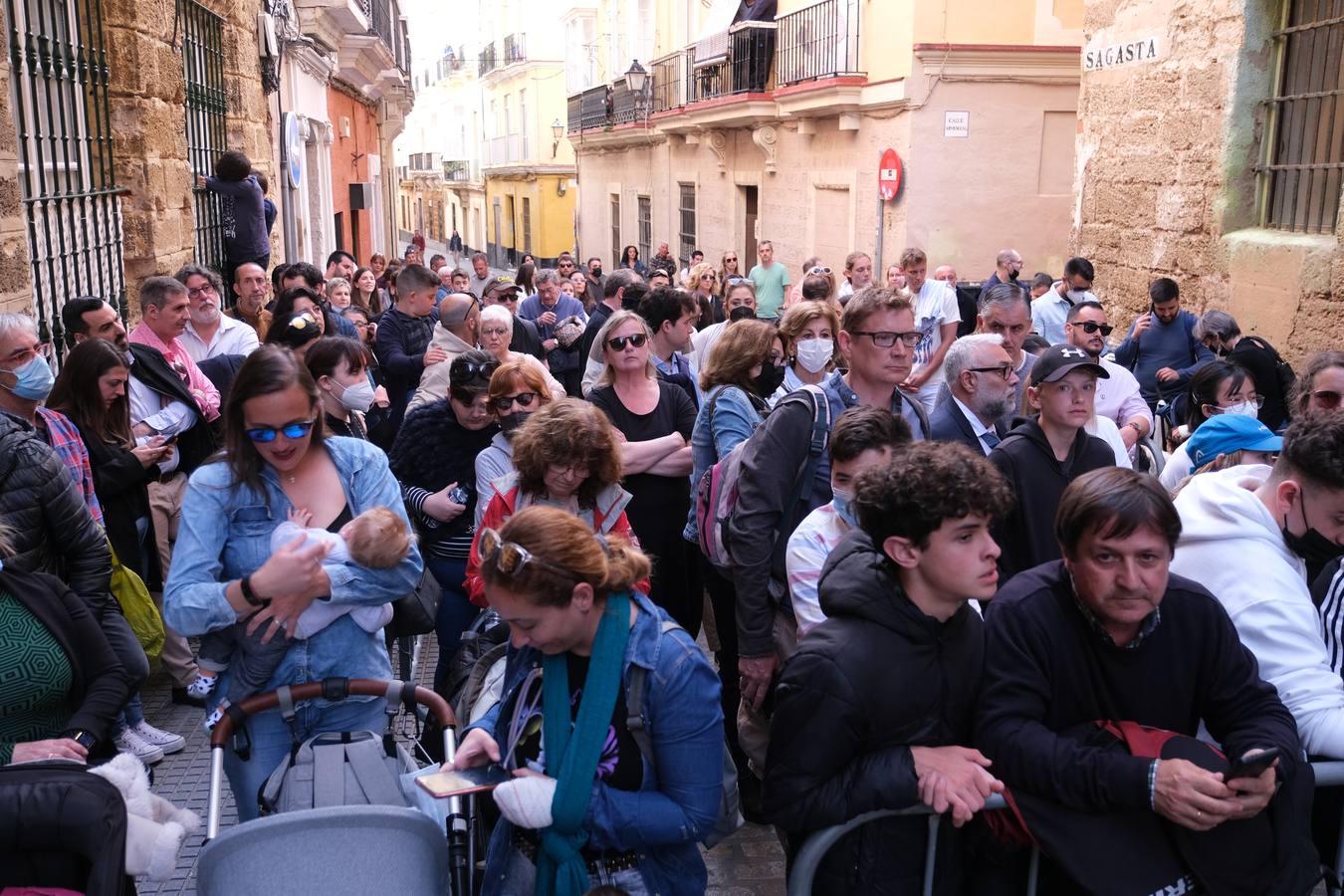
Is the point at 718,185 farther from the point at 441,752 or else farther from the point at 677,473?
the point at 441,752

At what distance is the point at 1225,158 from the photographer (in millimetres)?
8562

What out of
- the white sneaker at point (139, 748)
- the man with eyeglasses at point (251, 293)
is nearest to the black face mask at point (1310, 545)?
the white sneaker at point (139, 748)

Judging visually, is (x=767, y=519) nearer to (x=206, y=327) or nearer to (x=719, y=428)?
(x=719, y=428)

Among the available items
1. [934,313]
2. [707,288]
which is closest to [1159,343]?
[934,313]

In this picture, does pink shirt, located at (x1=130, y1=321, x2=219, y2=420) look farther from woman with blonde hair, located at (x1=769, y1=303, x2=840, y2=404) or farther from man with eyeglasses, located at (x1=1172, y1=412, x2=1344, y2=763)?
man with eyeglasses, located at (x1=1172, y1=412, x2=1344, y2=763)

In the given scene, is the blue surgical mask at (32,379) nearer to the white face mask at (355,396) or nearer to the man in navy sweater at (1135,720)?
the white face mask at (355,396)

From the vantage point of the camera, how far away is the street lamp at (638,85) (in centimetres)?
2527

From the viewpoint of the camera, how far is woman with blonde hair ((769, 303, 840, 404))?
476 cm

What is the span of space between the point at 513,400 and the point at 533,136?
41.4 metres

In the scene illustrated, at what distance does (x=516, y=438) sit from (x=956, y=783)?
1.85 m

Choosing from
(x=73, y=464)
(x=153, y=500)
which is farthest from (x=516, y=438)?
(x=153, y=500)

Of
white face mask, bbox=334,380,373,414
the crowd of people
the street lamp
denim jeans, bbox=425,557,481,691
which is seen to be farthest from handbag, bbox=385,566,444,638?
the street lamp

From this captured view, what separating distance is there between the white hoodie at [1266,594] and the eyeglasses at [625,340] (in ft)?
8.13

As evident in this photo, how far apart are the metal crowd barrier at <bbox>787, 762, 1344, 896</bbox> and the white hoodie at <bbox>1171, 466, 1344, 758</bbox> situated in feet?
0.19
